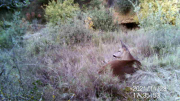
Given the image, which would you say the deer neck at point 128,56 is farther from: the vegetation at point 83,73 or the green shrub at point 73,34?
the green shrub at point 73,34

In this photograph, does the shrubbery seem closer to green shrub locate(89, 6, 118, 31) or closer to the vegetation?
the vegetation

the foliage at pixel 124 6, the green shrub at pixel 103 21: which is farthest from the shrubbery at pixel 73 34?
the foliage at pixel 124 6

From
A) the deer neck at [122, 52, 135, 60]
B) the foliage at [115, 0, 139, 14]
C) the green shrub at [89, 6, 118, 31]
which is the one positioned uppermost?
the foliage at [115, 0, 139, 14]

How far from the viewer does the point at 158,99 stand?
1972 mm

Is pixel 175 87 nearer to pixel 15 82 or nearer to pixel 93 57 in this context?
pixel 93 57

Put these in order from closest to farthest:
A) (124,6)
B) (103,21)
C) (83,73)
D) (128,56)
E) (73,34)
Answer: (83,73) < (128,56) < (73,34) < (103,21) < (124,6)

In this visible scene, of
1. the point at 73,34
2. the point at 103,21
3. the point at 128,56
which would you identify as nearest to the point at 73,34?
the point at 73,34

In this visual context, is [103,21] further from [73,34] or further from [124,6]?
[73,34]

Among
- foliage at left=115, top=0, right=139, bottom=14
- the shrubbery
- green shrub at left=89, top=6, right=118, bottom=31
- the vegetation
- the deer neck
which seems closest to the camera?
the vegetation

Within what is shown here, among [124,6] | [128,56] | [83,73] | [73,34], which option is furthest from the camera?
[124,6]

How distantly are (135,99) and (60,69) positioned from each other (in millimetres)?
1647

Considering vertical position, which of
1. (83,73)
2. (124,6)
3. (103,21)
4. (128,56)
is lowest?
(83,73)

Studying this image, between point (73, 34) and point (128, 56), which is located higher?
point (73, 34)

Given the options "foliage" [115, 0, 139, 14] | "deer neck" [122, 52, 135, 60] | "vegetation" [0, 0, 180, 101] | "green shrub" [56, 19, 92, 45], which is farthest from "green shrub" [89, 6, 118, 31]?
"deer neck" [122, 52, 135, 60]
